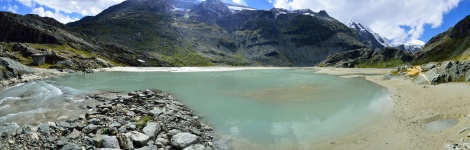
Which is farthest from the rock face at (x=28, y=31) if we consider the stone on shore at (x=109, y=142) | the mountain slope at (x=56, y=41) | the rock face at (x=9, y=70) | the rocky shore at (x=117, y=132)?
the stone on shore at (x=109, y=142)

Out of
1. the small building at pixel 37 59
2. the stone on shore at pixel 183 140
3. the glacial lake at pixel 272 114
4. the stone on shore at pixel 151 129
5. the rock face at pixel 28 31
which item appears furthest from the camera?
the rock face at pixel 28 31

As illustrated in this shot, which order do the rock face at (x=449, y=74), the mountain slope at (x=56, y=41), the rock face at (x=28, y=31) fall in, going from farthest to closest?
the rock face at (x=28, y=31) → the mountain slope at (x=56, y=41) → the rock face at (x=449, y=74)

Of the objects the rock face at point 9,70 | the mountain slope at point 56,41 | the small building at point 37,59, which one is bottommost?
the rock face at point 9,70

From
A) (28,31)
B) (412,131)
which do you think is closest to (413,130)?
(412,131)

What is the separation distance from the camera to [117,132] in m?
21.7

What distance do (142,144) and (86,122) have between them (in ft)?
27.2

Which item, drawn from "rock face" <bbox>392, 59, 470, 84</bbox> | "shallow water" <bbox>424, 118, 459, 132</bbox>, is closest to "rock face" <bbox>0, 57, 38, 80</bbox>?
"shallow water" <bbox>424, 118, 459, 132</bbox>

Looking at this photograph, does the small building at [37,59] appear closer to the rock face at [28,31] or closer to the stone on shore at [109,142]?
the rock face at [28,31]

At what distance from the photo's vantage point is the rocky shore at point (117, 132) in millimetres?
18812

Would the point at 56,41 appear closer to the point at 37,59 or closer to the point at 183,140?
the point at 37,59

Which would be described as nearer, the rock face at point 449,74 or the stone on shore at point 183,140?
the stone on shore at point 183,140

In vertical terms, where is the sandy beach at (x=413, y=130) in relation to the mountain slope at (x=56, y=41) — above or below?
below

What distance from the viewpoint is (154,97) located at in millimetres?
39062

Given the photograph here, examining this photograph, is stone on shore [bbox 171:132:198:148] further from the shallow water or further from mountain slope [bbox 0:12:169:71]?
mountain slope [bbox 0:12:169:71]
